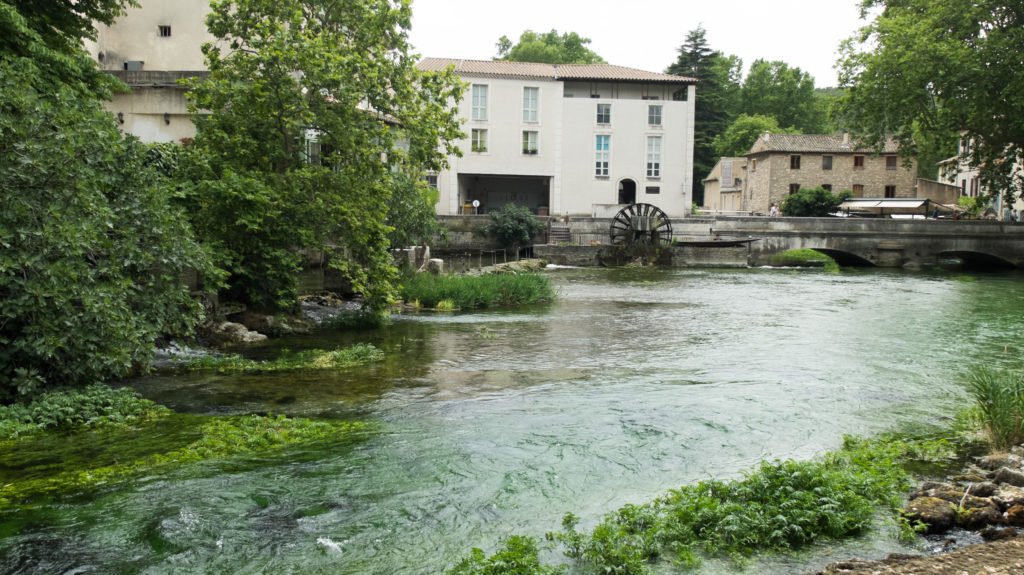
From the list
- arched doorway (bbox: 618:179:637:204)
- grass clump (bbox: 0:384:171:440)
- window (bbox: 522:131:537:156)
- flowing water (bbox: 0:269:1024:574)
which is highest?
window (bbox: 522:131:537:156)

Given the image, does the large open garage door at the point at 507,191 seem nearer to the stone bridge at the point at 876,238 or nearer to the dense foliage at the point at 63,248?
the stone bridge at the point at 876,238

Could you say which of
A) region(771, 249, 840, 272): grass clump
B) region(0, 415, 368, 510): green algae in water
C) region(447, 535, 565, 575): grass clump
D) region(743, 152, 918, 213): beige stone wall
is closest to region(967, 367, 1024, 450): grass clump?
region(447, 535, 565, 575): grass clump

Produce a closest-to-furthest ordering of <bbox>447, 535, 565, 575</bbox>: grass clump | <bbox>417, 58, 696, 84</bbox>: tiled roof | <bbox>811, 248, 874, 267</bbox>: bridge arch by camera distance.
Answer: <bbox>447, 535, 565, 575</bbox>: grass clump, <bbox>811, 248, 874, 267</bbox>: bridge arch, <bbox>417, 58, 696, 84</bbox>: tiled roof

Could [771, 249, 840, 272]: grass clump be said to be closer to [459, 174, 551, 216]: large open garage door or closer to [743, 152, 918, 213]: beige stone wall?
[459, 174, 551, 216]: large open garage door

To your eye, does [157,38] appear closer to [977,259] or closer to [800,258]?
[800,258]

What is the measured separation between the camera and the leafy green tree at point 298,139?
1454 centimetres

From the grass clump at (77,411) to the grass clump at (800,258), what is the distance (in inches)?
1387

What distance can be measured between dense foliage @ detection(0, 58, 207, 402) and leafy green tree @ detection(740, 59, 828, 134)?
76.6 metres

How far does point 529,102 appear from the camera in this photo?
50.3 m

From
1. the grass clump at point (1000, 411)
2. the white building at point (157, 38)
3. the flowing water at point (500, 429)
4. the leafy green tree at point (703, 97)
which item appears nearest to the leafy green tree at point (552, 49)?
the leafy green tree at point (703, 97)

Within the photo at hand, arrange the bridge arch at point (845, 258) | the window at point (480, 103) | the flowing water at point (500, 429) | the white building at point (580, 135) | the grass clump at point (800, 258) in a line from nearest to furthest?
the flowing water at point (500, 429) < the grass clump at point (800, 258) < the bridge arch at point (845, 258) < the window at point (480, 103) < the white building at point (580, 135)

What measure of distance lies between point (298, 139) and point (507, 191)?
39.8 m

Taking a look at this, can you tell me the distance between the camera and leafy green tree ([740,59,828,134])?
262ft

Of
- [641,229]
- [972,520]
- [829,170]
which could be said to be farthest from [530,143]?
[972,520]
